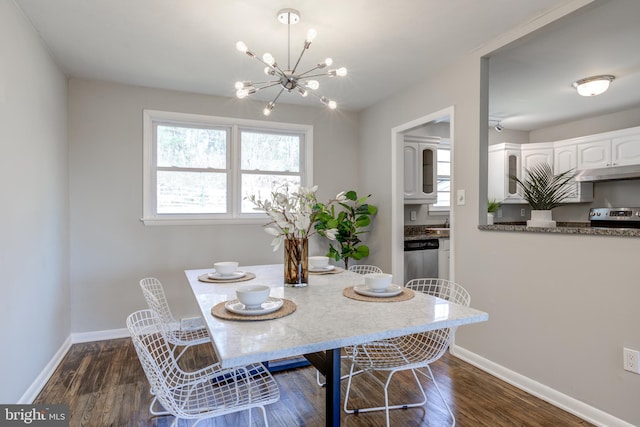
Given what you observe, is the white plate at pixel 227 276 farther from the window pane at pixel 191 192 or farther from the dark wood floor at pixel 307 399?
the window pane at pixel 191 192

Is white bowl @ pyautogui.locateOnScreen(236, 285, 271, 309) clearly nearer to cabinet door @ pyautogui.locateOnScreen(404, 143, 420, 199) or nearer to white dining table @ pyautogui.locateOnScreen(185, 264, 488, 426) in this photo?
white dining table @ pyautogui.locateOnScreen(185, 264, 488, 426)

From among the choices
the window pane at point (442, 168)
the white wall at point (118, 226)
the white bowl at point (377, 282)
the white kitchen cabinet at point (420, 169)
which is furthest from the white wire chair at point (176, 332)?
the window pane at point (442, 168)

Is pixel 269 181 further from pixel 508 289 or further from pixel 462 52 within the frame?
Result: pixel 508 289

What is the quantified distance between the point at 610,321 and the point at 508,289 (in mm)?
643

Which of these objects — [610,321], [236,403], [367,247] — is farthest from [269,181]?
[610,321]

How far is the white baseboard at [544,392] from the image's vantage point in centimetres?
202

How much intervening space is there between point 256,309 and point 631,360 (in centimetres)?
201

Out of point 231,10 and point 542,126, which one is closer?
point 231,10

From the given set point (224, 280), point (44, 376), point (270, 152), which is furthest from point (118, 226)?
point (224, 280)

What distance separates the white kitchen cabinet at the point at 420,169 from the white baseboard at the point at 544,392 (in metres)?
1.98

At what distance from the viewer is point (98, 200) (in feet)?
11.3

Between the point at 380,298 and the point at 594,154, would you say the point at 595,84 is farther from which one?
the point at 380,298

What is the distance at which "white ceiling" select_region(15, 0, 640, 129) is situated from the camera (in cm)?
223

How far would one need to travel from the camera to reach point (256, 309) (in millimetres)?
1499
